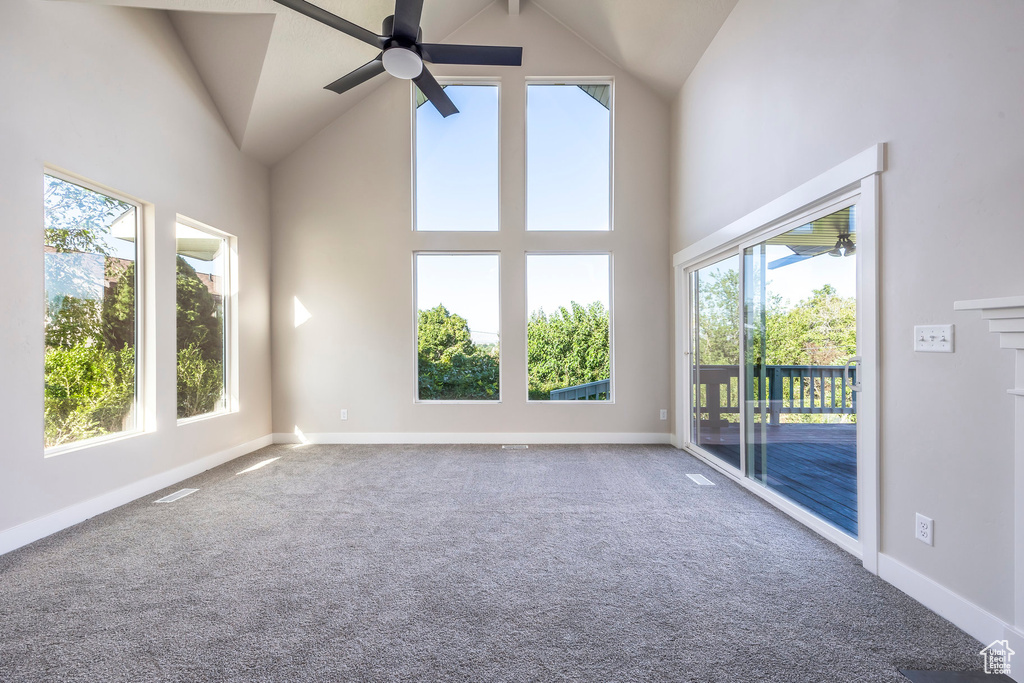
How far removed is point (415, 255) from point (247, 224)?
1.70 metres

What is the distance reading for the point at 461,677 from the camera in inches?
58.4

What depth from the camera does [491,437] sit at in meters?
5.05

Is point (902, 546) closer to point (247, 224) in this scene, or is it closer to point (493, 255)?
point (493, 255)

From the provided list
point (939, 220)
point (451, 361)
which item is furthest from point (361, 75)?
point (939, 220)

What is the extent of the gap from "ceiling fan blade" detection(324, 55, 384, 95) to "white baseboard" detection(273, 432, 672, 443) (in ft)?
11.0

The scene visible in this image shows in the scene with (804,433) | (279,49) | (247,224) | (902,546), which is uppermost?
(279,49)

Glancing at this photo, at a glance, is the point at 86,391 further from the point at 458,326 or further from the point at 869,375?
the point at 869,375

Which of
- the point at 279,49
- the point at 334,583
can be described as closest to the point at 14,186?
the point at 279,49

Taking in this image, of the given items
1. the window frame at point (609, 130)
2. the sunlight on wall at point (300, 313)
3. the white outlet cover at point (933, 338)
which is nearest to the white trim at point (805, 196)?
the white outlet cover at point (933, 338)

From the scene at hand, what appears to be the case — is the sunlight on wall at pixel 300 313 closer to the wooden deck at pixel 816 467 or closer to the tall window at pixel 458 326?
the tall window at pixel 458 326

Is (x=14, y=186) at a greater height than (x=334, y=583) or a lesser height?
greater

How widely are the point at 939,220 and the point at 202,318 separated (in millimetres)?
5077

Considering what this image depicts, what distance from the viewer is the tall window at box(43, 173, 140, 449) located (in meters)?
2.84

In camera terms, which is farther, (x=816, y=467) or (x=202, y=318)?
(x=202, y=318)
